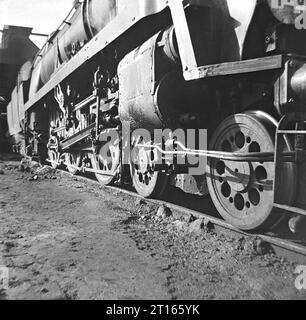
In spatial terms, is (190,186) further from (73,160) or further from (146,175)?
(73,160)

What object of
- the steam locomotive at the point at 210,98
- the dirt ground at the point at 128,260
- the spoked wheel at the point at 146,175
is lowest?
the dirt ground at the point at 128,260

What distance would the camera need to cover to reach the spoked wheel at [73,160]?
739 cm

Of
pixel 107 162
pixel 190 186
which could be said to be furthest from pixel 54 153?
pixel 190 186

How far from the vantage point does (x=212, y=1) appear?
3004mm

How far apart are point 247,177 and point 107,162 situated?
130 inches

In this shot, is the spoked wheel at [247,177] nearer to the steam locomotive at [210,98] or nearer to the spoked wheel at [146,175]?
the steam locomotive at [210,98]

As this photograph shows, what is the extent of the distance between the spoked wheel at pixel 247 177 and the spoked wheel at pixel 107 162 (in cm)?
228

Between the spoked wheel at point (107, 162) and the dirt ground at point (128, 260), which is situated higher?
the spoked wheel at point (107, 162)

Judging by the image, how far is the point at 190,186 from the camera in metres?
3.63

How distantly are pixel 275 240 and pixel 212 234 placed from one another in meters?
0.65

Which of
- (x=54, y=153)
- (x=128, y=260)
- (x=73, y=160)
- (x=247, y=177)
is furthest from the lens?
(x=54, y=153)

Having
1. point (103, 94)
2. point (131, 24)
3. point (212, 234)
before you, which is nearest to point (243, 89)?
point (212, 234)

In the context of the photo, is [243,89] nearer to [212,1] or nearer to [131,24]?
Result: [212,1]

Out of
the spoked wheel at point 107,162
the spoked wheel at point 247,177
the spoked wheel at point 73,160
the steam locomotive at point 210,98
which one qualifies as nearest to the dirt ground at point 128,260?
the spoked wheel at point 247,177
